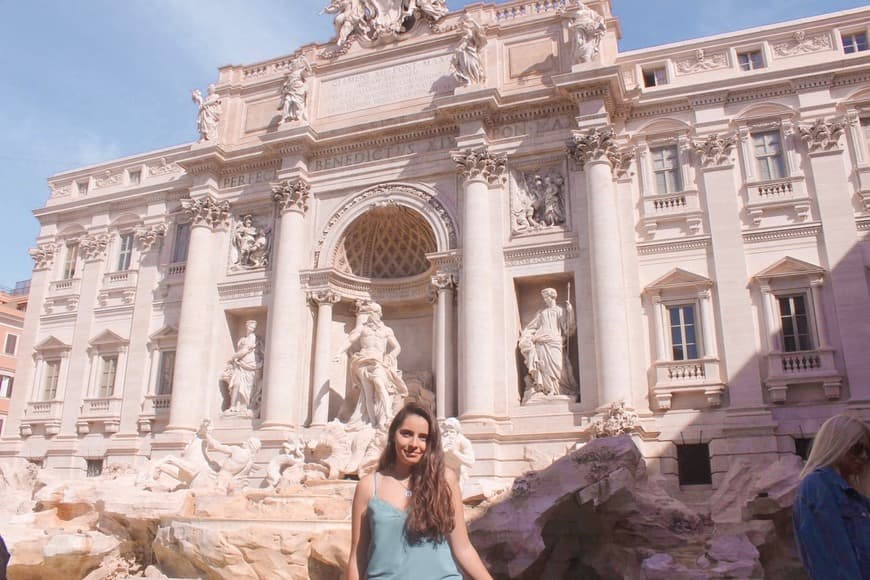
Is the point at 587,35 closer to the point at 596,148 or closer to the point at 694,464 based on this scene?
the point at 596,148

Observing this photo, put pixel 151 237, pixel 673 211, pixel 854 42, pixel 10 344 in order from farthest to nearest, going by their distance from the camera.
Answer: pixel 10 344
pixel 151 237
pixel 854 42
pixel 673 211

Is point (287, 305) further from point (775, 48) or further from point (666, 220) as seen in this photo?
point (775, 48)

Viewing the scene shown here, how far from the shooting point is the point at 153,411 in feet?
74.8

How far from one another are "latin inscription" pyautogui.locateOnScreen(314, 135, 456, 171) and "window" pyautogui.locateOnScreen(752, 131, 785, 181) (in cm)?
822

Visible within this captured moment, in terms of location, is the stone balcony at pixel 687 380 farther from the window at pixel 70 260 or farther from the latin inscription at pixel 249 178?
the window at pixel 70 260

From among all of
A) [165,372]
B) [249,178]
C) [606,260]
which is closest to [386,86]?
[249,178]

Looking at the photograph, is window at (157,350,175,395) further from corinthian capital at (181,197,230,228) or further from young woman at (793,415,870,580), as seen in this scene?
young woman at (793,415,870,580)

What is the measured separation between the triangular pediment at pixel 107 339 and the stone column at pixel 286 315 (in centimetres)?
633

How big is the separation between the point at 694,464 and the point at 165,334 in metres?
16.5

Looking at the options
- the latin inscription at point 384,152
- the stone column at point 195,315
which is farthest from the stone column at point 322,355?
the latin inscription at point 384,152

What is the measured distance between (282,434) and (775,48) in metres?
17.1

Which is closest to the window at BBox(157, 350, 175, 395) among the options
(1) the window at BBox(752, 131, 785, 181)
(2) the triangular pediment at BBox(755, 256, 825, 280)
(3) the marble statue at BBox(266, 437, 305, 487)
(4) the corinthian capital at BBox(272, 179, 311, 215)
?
(4) the corinthian capital at BBox(272, 179, 311, 215)

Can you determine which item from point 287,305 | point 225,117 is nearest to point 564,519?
point 287,305

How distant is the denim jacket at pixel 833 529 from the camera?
325 centimetres
